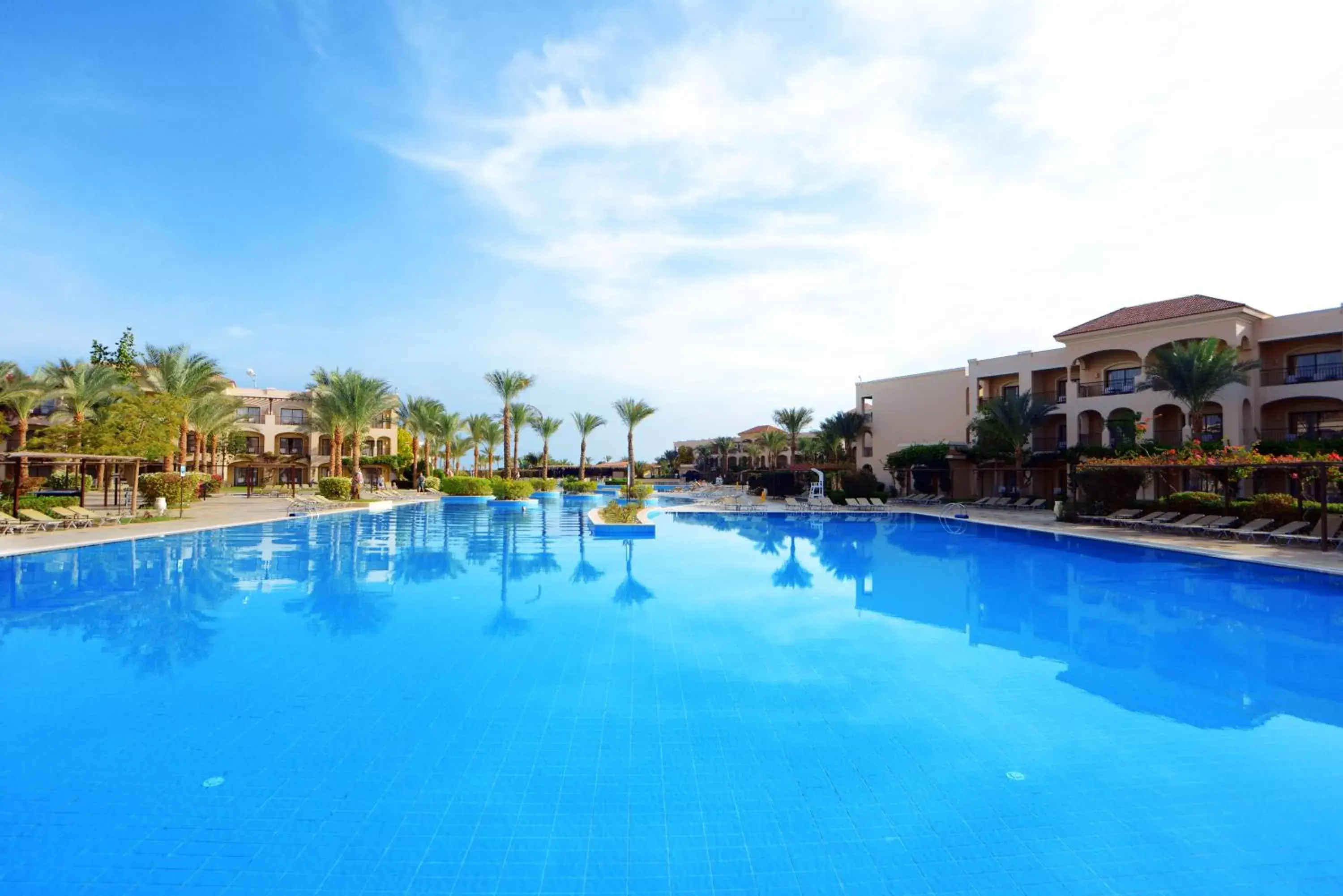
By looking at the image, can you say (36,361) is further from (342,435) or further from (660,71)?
(660,71)

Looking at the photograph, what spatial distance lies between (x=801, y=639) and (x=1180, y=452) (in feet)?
59.7

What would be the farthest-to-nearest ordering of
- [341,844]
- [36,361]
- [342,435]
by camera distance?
[342,435] < [36,361] < [341,844]

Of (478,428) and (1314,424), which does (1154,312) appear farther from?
(478,428)

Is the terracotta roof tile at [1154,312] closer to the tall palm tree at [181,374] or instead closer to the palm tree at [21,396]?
the tall palm tree at [181,374]

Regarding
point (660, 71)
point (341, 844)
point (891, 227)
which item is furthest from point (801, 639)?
point (891, 227)

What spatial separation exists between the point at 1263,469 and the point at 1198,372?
23.1 ft

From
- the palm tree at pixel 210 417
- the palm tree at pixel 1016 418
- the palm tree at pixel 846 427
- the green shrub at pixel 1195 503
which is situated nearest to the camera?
the green shrub at pixel 1195 503

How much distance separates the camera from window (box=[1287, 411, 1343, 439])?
23.8m

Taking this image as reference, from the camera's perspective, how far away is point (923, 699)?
228 inches

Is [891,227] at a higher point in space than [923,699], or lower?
higher

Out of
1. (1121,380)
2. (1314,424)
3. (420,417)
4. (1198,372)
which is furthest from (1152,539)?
(420,417)

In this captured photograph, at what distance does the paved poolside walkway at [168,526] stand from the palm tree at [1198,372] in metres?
31.5

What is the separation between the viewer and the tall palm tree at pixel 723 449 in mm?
57469

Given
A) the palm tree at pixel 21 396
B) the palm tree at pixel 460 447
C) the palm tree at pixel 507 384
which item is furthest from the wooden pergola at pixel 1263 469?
the palm tree at pixel 460 447
